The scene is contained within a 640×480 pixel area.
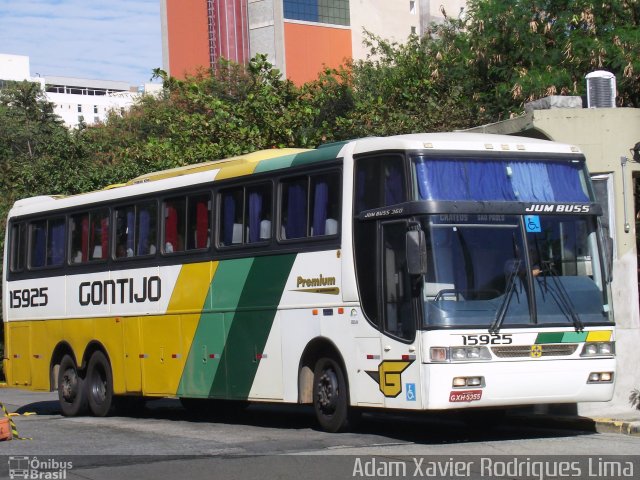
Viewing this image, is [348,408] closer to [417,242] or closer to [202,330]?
[417,242]

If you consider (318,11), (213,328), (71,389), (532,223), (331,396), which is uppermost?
(318,11)

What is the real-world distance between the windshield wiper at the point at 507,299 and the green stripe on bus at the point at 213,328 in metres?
4.10

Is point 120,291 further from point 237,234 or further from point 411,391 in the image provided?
point 411,391

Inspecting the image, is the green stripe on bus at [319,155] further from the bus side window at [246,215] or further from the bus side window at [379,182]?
the bus side window at [246,215]

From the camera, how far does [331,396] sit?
555 inches

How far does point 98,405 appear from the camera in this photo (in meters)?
19.1

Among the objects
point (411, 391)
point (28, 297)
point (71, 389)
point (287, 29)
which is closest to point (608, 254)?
point (411, 391)

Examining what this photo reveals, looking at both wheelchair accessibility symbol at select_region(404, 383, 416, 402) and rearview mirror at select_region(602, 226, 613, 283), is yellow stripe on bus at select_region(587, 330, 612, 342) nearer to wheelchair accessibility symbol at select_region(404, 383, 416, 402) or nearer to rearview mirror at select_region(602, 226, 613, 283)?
rearview mirror at select_region(602, 226, 613, 283)

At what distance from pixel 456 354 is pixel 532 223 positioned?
1897mm

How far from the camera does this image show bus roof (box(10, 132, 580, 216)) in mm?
13234

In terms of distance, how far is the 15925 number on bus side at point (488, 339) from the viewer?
12.4 meters

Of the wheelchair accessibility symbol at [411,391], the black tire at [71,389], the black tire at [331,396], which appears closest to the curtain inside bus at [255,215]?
the black tire at [331,396]

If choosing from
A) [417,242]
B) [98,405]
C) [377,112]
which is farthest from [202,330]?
[377,112]

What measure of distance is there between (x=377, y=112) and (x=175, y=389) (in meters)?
17.5
